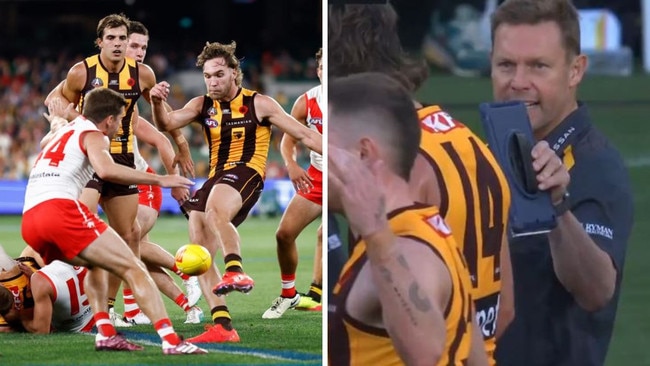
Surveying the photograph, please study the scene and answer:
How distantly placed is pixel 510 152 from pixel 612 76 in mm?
459

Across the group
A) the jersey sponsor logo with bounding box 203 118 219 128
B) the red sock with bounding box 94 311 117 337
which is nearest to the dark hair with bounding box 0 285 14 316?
the red sock with bounding box 94 311 117 337

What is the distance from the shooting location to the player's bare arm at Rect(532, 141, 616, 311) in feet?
14.0

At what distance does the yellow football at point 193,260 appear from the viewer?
24.5 ft

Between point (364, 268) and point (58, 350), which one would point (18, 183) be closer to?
point (58, 350)

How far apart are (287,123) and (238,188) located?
24.0 inches

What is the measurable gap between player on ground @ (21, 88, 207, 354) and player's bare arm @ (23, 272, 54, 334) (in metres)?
0.62

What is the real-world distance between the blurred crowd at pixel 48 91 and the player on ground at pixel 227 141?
1399 cm

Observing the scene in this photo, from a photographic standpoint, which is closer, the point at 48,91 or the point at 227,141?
the point at 227,141

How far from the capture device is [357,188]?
4141 millimetres

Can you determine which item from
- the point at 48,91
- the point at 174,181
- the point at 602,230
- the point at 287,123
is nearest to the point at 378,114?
the point at 602,230

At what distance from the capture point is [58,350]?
281 inches

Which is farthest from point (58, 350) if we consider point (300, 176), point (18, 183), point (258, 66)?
point (258, 66)

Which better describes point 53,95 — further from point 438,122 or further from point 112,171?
point 438,122

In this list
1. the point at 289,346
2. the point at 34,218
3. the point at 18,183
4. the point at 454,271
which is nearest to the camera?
the point at 454,271
